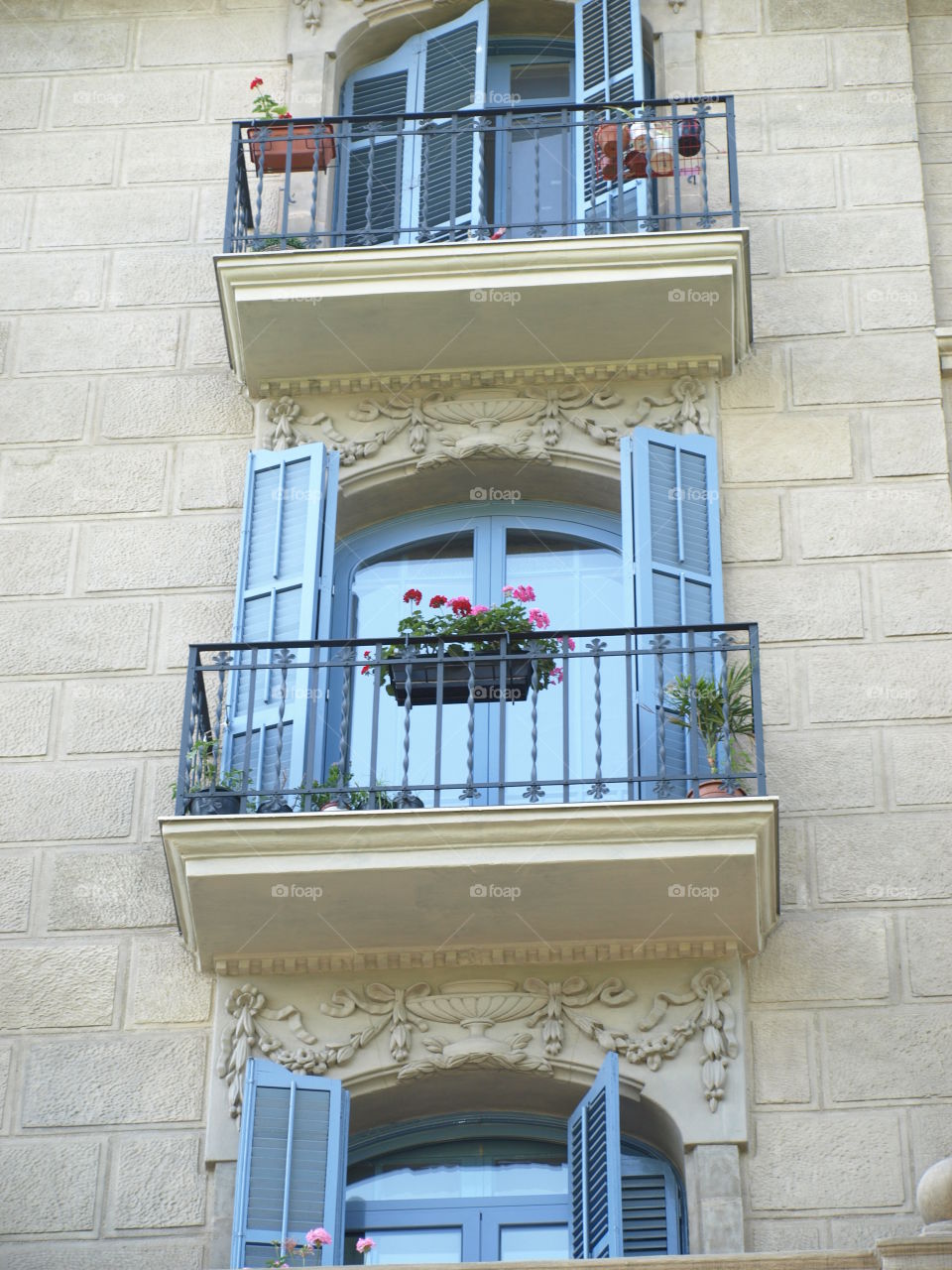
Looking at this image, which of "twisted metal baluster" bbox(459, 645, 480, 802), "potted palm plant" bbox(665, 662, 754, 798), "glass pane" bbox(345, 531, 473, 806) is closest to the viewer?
"twisted metal baluster" bbox(459, 645, 480, 802)

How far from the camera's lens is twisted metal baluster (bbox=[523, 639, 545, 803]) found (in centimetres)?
980

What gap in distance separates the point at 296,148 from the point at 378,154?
80 centimetres

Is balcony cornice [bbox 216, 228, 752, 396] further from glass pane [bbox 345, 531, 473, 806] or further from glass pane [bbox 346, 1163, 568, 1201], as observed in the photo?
glass pane [bbox 346, 1163, 568, 1201]

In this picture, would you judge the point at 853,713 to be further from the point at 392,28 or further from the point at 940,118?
the point at 392,28

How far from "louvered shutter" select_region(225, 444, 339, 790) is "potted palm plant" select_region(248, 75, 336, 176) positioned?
1.84 m

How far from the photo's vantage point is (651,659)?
1048 cm

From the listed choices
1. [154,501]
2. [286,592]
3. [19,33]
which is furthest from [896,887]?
[19,33]

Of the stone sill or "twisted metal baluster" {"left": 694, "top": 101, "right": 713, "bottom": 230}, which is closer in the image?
the stone sill

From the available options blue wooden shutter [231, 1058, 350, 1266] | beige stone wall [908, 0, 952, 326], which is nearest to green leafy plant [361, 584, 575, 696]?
blue wooden shutter [231, 1058, 350, 1266]

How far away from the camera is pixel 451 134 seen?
12062 millimetres

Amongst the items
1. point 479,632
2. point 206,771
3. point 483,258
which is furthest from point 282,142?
point 206,771

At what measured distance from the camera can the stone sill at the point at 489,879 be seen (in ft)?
31.0

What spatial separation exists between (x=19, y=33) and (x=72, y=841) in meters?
5.56

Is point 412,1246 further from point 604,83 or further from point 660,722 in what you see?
point 604,83
